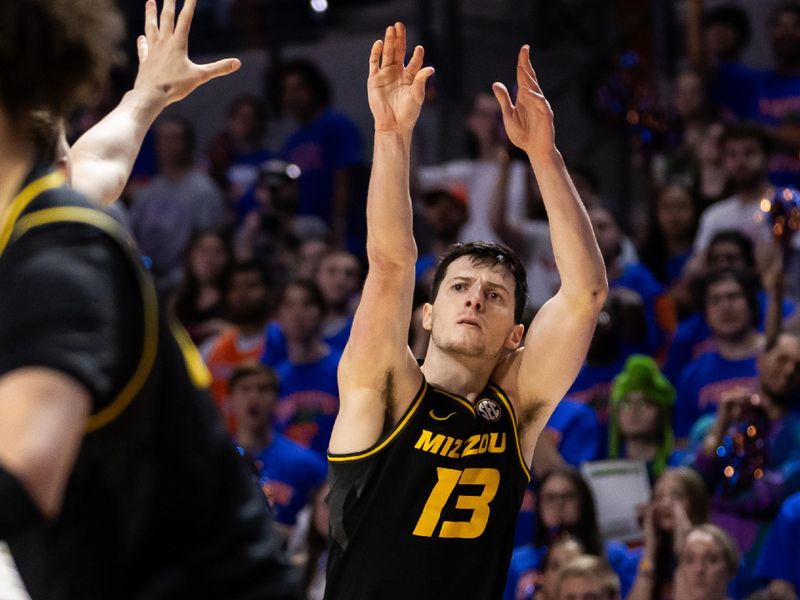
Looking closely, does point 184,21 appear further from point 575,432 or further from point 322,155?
point 322,155

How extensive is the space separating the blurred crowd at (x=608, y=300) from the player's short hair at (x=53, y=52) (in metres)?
3.96

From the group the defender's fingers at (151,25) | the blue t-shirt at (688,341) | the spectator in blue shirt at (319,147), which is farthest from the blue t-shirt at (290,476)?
the defender's fingers at (151,25)

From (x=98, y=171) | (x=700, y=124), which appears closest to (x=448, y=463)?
(x=98, y=171)

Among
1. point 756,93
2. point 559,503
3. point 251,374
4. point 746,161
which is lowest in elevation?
point 251,374

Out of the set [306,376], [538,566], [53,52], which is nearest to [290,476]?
[306,376]

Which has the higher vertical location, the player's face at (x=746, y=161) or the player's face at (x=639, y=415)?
the player's face at (x=746, y=161)

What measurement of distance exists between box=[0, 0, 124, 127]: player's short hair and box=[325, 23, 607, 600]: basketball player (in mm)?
2117

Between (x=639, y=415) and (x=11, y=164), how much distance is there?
5.28m

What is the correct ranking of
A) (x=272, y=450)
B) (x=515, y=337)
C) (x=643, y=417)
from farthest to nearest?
1. (x=272, y=450)
2. (x=643, y=417)
3. (x=515, y=337)

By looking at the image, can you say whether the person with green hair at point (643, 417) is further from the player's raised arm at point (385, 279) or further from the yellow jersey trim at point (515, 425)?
the player's raised arm at point (385, 279)

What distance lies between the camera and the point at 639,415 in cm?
689

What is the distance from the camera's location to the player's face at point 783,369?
663 cm

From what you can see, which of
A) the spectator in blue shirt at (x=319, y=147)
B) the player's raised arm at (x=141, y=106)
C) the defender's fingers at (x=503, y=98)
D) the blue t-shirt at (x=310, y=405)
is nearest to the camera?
the player's raised arm at (x=141, y=106)

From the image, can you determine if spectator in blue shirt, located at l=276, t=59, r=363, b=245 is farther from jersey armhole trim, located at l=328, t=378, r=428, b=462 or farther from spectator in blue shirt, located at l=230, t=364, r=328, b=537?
jersey armhole trim, located at l=328, t=378, r=428, b=462
